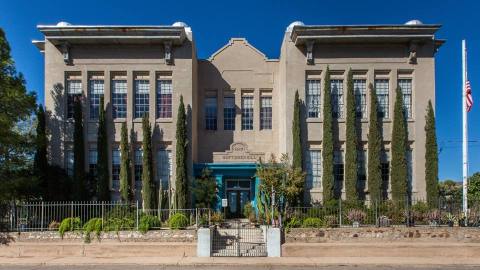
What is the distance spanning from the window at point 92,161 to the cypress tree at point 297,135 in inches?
466

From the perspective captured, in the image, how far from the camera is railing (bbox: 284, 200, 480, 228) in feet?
65.2

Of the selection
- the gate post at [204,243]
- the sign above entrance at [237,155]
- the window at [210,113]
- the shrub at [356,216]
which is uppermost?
the window at [210,113]

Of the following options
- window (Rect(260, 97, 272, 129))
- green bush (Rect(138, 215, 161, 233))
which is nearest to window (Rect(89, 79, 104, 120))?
window (Rect(260, 97, 272, 129))

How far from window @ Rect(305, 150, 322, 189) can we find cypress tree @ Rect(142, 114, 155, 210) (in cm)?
909

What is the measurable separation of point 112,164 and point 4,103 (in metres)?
7.18

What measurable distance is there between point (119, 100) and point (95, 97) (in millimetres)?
1440

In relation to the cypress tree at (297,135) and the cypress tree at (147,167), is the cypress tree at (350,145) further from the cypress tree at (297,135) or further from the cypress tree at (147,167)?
the cypress tree at (147,167)

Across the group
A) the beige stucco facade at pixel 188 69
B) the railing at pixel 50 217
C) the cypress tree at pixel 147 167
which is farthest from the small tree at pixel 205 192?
the railing at pixel 50 217

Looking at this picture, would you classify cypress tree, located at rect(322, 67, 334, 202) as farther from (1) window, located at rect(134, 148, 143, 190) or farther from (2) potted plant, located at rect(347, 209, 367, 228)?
(1) window, located at rect(134, 148, 143, 190)

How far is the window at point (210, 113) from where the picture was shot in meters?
29.5

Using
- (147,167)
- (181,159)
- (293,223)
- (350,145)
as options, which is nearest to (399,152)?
(350,145)

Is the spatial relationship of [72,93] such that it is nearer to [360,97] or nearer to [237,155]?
[237,155]

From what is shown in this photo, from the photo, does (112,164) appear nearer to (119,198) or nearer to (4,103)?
(119,198)

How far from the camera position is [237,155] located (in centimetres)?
2798
